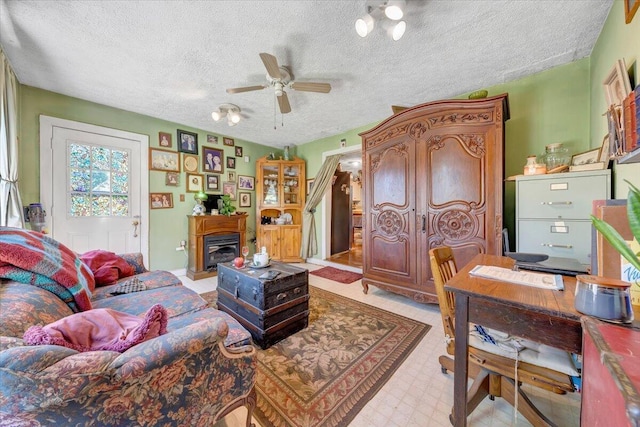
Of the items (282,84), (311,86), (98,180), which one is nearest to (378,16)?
(311,86)

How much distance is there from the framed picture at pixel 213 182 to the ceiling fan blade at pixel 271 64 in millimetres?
2701

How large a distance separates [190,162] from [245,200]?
124 cm

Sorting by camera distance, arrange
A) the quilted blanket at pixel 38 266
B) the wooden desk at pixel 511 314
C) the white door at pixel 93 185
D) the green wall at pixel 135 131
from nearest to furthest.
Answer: the wooden desk at pixel 511 314, the quilted blanket at pixel 38 266, the green wall at pixel 135 131, the white door at pixel 93 185

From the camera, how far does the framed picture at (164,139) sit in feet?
12.1

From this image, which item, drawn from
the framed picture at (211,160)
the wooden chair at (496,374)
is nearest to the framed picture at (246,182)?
the framed picture at (211,160)

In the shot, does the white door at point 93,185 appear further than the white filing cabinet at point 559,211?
Yes

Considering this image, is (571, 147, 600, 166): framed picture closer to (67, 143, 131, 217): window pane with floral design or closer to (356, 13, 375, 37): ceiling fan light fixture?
(356, 13, 375, 37): ceiling fan light fixture

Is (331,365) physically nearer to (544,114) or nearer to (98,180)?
(544,114)

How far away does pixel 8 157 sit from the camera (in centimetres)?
210

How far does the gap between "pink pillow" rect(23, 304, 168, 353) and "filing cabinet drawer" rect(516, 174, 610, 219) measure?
2726mm

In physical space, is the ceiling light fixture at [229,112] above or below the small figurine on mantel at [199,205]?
above

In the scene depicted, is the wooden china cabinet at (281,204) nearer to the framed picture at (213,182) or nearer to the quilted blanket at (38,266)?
the framed picture at (213,182)

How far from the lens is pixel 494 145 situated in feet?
6.96

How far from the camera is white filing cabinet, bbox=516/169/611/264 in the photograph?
174cm
